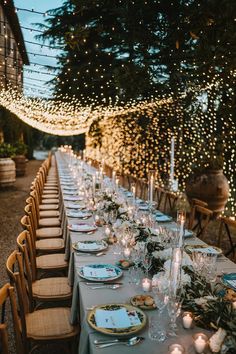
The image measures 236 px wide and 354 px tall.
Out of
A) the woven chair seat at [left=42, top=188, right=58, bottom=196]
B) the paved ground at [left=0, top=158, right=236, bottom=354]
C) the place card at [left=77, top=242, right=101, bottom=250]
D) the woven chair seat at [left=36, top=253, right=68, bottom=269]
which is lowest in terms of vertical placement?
the paved ground at [left=0, top=158, right=236, bottom=354]

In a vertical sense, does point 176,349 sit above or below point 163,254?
below

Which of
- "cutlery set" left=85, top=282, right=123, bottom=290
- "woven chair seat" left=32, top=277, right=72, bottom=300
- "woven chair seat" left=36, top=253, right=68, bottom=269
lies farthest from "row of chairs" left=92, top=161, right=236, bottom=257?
"cutlery set" left=85, top=282, right=123, bottom=290

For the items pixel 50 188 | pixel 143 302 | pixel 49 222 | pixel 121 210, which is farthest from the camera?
pixel 50 188

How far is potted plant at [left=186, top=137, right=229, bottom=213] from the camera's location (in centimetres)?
723

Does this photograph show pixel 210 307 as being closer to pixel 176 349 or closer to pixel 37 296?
pixel 176 349

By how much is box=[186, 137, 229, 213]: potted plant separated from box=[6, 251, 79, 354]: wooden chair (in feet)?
16.5

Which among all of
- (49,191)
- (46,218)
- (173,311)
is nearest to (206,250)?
(173,311)

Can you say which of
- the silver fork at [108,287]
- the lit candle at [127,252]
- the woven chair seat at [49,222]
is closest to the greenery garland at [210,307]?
the silver fork at [108,287]

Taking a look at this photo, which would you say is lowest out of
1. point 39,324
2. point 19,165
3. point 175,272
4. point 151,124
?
point 39,324

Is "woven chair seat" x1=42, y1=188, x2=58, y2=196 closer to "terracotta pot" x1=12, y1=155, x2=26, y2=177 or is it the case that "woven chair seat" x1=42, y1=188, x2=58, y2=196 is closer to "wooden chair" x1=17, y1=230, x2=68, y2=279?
"wooden chair" x1=17, y1=230, x2=68, y2=279

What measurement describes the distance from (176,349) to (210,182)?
592cm

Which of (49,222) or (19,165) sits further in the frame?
(19,165)

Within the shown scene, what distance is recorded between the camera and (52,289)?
3084 mm

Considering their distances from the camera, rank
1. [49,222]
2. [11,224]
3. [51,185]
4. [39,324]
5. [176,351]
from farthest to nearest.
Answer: [51,185] → [11,224] → [49,222] → [39,324] → [176,351]
